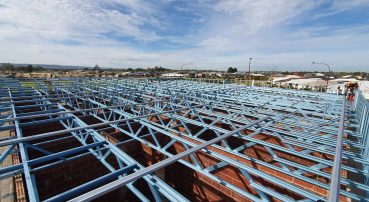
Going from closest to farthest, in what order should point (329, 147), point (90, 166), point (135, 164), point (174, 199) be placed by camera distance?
point (174, 199)
point (135, 164)
point (329, 147)
point (90, 166)

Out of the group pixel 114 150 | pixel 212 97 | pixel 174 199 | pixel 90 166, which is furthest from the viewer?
pixel 212 97

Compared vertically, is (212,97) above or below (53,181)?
above

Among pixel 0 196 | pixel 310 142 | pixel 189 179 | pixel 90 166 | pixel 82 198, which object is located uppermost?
pixel 82 198

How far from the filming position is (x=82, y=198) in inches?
57.5

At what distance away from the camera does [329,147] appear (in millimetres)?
3973

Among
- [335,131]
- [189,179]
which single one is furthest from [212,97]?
[335,131]

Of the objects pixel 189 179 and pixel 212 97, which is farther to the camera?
pixel 212 97

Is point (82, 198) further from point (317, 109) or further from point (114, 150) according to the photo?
point (317, 109)

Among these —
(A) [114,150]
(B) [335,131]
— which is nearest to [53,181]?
(A) [114,150]

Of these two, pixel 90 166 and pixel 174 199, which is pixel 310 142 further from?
pixel 90 166

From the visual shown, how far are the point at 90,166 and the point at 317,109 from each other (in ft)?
24.5

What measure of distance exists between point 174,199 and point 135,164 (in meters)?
0.94

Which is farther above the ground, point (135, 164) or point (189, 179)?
point (135, 164)

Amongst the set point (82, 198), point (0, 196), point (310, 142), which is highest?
point (82, 198)
